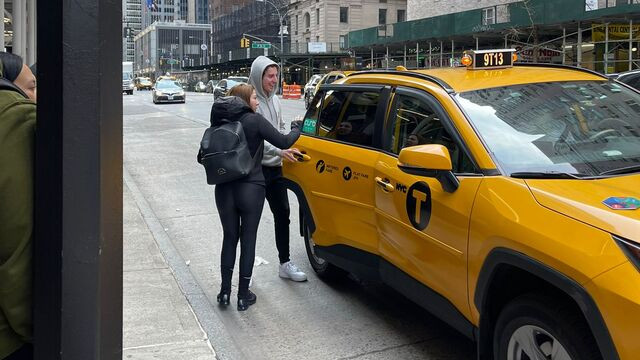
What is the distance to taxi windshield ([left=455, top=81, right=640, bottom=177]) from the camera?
3.31 metres

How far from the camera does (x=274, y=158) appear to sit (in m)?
5.49

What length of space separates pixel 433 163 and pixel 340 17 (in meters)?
84.1

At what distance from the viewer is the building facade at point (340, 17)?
273 ft

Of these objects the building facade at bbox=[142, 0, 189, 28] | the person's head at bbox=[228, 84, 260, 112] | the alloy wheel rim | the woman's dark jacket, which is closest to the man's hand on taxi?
the woman's dark jacket

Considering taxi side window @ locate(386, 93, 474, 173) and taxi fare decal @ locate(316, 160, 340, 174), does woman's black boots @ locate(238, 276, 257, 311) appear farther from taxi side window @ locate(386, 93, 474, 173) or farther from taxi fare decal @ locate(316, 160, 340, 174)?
taxi side window @ locate(386, 93, 474, 173)

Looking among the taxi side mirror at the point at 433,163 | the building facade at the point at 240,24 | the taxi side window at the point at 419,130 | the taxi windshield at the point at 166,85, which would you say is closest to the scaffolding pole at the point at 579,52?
the taxi windshield at the point at 166,85

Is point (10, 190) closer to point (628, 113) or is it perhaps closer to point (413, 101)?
point (413, 101)

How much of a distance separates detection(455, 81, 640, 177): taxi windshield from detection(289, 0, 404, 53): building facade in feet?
253

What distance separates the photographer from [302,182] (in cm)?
532

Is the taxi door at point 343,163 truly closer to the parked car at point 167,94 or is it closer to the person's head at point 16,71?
the person's head at point 16,71

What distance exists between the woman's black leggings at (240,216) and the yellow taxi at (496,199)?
22.0 inches

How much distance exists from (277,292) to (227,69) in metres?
95.5

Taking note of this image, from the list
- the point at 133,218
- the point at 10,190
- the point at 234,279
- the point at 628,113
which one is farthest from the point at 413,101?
the point at 133,218

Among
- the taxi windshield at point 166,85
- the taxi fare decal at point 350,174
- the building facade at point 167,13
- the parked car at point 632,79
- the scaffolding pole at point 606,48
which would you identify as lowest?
the taxi fare decal at point 350,174
